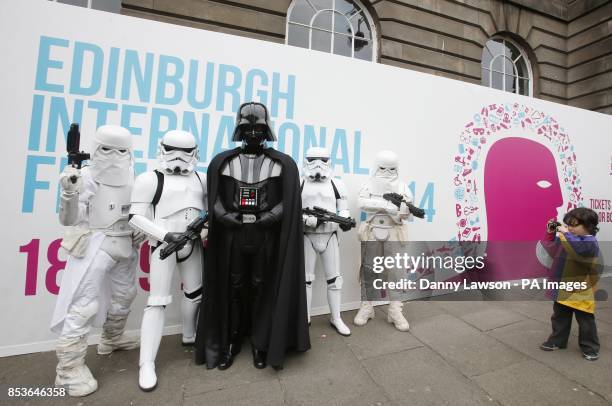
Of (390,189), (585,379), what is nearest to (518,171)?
(390,189)

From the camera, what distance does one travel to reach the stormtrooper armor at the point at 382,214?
2969mm

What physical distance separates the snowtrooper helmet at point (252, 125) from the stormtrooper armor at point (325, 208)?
0.69 m

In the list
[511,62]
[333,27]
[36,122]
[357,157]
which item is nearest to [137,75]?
[36,122]

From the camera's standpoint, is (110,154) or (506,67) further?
(506,67)

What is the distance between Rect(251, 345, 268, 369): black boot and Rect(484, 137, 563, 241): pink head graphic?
12.1 feet

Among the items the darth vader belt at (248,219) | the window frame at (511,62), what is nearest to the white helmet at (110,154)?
the darth vader belt at (248,219)

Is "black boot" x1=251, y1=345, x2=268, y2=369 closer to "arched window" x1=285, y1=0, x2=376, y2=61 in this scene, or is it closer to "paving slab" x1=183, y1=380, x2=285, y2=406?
"paving slab" x1=183, y1=380, x2=285, y2=406

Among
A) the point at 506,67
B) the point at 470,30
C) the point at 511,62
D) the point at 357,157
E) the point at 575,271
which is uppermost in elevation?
the point at 470,30

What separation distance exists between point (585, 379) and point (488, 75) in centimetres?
778

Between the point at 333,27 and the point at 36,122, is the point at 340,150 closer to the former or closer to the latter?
the point at 36,122

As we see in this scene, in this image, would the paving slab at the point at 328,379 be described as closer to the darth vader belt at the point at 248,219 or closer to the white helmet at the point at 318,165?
the darth vader belt at the point at 248,219

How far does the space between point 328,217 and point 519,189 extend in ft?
11.8

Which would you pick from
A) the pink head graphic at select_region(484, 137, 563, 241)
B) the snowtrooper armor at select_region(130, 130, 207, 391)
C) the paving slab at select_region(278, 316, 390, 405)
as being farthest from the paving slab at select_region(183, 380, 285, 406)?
the pink head graphic at select_region(484, 137, 563, 241)

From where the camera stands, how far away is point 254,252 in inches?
85.4
